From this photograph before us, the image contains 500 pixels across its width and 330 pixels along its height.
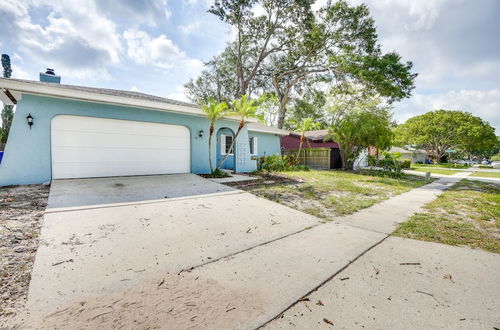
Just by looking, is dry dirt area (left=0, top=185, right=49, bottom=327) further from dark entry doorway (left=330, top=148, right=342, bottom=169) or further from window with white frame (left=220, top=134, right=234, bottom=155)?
dark entry doorway (left=330, top=148, right=342, bottom=169)

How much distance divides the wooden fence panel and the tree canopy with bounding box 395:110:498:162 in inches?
1195

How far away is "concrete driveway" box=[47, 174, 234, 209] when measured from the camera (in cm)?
485

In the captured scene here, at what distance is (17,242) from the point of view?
286cm

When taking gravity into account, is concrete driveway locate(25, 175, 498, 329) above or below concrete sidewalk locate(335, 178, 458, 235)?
above

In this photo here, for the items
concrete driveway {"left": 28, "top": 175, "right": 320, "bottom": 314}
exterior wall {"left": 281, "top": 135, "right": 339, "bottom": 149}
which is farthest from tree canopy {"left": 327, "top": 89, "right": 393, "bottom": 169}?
concrete driveway {"left": 28, "top": 175, "right": 320, "bottom": 314}

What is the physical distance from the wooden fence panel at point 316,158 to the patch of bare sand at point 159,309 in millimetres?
15862

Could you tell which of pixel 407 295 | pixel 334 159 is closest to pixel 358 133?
pixel 334 159

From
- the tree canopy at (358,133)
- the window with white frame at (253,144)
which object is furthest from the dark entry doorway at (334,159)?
the window with white frame at (253,144)

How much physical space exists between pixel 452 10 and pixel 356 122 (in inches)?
256

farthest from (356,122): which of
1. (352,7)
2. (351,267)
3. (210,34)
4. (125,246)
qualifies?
(125,246)

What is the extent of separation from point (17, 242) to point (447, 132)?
49024mm

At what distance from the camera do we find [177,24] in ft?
37.8

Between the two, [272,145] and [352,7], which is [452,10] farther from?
[272,145]

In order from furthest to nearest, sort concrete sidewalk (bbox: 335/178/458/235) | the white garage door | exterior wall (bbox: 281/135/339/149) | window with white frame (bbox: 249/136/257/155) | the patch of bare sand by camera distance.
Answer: exterior wall (bbox: 281/135/339/149) → window with white frame (bbox: 249/136/257/155) → the white garage door → concrete sidewalk (bbox: 335/178/458/235) → the patch of bare sand
